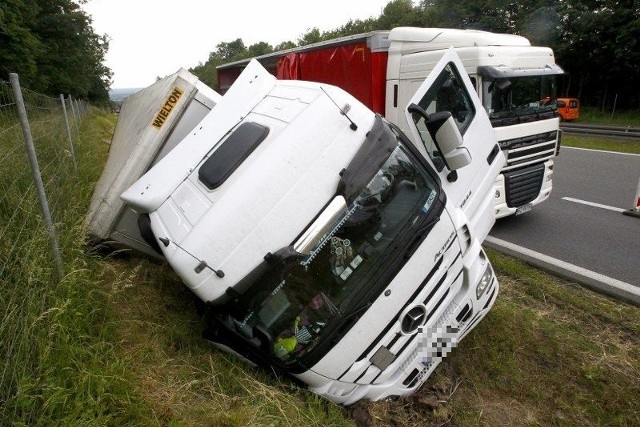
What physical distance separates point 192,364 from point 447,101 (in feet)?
9.31

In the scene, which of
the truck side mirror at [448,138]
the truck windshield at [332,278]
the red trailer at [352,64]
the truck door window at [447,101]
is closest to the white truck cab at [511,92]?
the red trailer at [352,64]

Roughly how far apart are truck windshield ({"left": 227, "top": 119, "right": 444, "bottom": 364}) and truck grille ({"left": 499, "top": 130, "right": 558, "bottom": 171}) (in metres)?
3.25

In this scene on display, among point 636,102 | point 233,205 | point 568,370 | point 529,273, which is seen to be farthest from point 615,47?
point 233,205

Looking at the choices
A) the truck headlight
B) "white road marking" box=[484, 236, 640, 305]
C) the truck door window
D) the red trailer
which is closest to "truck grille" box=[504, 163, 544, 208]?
"white road marking" box=[484, 236, 640, 305]

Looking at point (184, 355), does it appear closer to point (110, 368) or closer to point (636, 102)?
point (110, 368)

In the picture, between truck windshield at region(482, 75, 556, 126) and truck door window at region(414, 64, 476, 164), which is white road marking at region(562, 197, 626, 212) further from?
truck door window at region(414, 64, 476, 164)

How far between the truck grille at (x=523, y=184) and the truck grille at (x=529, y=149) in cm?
8

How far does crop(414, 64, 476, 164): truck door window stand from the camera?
3.17 m

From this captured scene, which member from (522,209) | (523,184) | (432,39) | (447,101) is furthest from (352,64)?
(447,101)

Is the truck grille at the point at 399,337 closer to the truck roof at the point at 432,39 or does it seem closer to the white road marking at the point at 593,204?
the truck roof at the point at 432,39

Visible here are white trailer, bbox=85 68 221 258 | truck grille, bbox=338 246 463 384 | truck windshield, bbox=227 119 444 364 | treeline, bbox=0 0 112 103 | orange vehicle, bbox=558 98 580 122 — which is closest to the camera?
truck windshield, bbox=227 119 444 364

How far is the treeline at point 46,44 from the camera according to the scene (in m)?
17.4

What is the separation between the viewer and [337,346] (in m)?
2.33

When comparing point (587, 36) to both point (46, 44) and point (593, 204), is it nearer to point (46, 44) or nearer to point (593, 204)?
point (593, 204)
